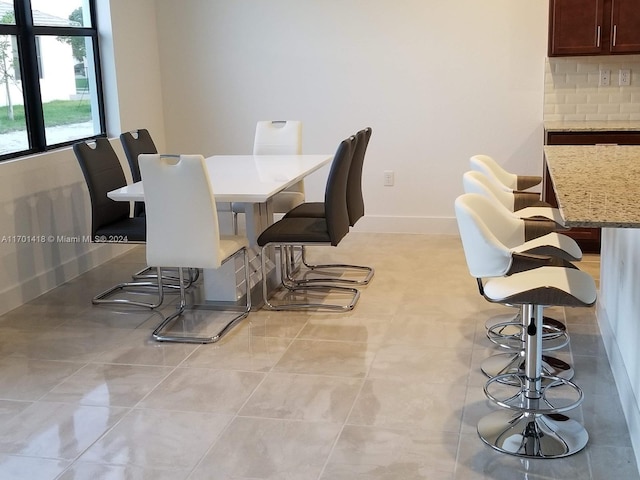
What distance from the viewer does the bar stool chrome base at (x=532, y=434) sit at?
2818 millimetres

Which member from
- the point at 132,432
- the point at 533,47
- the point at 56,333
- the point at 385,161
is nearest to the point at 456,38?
the point at 533,47

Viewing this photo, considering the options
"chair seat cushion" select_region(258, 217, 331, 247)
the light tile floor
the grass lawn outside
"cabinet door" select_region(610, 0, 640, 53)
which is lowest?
the light tile floor

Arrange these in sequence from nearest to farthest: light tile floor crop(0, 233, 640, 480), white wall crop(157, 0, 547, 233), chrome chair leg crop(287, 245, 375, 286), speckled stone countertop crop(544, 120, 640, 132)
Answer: light tile floor crop(0, 233, 640, 480) → chrome chair leg crop(287, 245, 375, 286) → speckled stone countertop crop(544, 120, 640, 132) → white wall crop(157, 0, 547, 233)

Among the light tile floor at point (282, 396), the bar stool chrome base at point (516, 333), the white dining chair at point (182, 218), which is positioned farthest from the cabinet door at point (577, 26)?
the white dining chair at point (182, 218)

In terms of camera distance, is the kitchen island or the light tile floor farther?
the light tile floor

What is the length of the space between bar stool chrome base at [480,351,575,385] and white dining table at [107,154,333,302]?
1.39m

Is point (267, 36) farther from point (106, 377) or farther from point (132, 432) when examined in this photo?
point (132, 432)

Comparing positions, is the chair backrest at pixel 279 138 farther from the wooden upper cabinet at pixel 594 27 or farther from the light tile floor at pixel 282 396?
the wooden upper cabinet at pixel 594 27

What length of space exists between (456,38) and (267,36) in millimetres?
1535

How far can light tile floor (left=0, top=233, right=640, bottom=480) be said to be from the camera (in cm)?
280

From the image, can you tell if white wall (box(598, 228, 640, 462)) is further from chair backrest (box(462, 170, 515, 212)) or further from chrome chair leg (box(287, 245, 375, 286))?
chrome chair leg (box(287, 245, 375, 286))

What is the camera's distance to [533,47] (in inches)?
231

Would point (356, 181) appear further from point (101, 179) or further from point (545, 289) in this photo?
point (545, 289)

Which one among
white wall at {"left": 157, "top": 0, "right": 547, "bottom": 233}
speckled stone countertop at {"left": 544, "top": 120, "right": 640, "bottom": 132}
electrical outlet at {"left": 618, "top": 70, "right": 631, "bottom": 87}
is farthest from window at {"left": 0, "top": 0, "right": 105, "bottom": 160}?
electrical outlet at {"left": 618, "top": 70, "right": 631, "bottom": 87}
